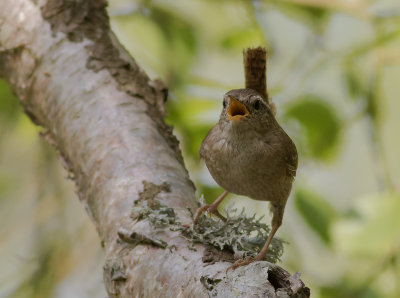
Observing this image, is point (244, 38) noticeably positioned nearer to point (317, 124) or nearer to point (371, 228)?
point (317, 124)

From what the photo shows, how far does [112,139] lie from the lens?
1907 mm

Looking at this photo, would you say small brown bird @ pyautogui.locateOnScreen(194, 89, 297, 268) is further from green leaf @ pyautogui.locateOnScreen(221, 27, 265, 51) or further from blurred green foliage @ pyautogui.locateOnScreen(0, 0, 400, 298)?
green leaf @ pyautogui.locateOnScreen(221, 27, 265, 51)

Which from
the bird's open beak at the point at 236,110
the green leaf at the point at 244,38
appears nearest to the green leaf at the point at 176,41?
the green leaf at the point at 244,38

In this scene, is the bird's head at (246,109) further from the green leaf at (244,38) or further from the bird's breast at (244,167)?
the green leaf at (244,38)

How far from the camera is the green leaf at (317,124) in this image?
104 inches

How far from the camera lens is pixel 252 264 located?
1.25 metres

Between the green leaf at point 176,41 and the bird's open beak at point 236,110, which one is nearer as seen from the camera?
the bird's open beak at point 236,110

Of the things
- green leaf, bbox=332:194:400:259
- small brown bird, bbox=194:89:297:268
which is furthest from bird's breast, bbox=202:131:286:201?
green leaf, bbox=332:194:400:259

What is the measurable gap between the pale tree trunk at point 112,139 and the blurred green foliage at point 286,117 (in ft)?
1.97

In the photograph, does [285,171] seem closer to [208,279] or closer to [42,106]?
[208,279]

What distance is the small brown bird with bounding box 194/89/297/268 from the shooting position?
1908mm

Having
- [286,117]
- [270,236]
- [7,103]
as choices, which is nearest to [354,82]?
[286,117]

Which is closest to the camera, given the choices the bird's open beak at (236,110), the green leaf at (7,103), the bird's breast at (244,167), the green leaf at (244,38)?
the bird's breast at (244,167)

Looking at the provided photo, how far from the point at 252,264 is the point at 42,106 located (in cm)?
128
